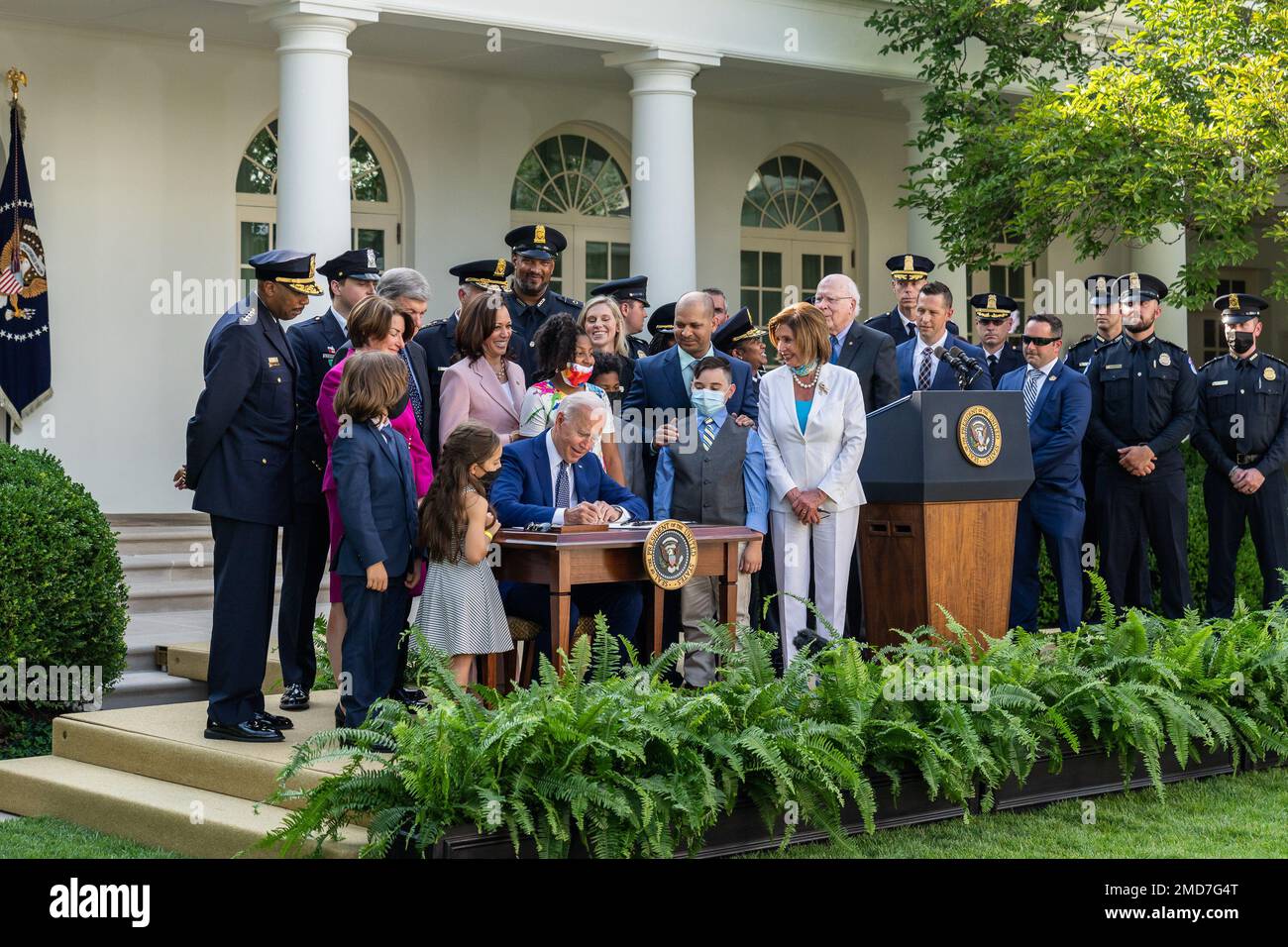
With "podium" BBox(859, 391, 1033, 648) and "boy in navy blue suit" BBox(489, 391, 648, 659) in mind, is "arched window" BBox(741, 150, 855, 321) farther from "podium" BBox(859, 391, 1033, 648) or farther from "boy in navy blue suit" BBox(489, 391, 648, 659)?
"boy in navy blue suit" BBox(489, 391, 648, 659)

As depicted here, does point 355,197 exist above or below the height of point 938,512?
above

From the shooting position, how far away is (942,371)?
9828 millimetres

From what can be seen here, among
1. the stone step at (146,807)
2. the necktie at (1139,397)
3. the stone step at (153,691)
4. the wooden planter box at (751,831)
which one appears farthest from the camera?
the necktie at (1139,397)

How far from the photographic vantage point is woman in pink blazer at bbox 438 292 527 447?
303 inches

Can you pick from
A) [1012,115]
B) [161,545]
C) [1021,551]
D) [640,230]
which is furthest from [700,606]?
[1012,115]

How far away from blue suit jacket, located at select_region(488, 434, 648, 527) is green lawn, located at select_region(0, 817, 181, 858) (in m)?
1.96

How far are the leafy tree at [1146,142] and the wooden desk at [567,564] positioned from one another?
6.44 meters

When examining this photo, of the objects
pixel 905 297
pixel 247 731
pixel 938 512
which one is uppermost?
pixel 905 297

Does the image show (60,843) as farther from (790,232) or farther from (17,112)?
(790,232)

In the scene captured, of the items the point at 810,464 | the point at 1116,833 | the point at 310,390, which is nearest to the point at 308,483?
the point at 310,390

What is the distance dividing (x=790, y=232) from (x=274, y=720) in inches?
489

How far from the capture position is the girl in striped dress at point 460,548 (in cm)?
678

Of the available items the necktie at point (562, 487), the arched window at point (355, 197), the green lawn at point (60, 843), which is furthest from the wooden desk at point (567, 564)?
the arched window at point (355, 197)

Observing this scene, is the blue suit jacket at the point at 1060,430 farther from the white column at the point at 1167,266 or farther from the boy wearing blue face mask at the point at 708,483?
the white column at the point at 1167,266
